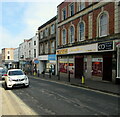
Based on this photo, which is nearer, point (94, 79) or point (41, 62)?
point (94, 79)

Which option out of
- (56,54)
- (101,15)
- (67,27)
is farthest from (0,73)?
(101,15)

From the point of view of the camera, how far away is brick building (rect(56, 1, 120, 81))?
43.4 ft

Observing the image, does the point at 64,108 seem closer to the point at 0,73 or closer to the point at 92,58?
the point at 92,58

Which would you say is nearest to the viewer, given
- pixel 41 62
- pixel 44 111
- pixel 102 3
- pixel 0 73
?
pixel 44 111

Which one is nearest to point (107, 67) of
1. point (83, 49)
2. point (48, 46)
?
point (83, 49)

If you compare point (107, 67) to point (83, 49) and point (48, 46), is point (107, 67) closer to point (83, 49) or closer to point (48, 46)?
point (83, 49)

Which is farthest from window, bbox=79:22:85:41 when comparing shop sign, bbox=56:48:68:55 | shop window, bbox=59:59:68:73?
shop window, bbox=59:59:68:73

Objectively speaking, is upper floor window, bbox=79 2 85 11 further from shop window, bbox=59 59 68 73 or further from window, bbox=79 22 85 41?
shop window, bbox=59 59 68 73

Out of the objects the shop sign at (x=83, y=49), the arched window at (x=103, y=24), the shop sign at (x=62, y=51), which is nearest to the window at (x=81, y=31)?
the shop sign at (x=83, y=49)

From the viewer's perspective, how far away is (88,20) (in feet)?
54.9

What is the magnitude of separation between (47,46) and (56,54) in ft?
18.4

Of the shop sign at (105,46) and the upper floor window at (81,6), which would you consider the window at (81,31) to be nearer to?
the upper floor window at (81,6)

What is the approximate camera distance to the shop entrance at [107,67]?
13810 millimetres

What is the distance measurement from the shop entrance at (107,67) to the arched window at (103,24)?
2.59m
